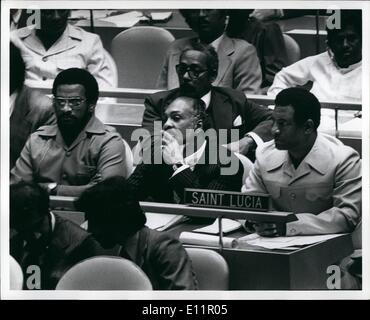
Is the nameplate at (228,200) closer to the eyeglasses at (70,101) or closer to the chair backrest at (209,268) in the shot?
the chair backrest at (209,268)

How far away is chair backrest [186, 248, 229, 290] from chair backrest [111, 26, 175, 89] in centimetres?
76

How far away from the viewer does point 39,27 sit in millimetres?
3576

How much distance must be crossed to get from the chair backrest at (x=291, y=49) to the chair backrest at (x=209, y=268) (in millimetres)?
890

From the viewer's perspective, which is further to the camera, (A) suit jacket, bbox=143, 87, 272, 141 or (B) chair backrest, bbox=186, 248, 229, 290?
(A) suit jacket, bbox=143, 87, 272, 141

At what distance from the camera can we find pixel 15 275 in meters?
3.51

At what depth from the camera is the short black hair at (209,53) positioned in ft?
11.5

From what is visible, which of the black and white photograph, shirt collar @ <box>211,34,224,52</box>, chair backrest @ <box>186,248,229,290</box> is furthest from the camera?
shirt collar @ <box>211,34,224,52</box>

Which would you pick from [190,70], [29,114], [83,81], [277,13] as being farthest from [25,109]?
[277,13]

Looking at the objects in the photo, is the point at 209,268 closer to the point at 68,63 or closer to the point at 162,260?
the point at 162,260

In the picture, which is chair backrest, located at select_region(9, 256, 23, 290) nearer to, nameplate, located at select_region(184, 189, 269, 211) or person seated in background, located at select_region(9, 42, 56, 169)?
person seated in background, located at select_region(9, 42, 56, 169)

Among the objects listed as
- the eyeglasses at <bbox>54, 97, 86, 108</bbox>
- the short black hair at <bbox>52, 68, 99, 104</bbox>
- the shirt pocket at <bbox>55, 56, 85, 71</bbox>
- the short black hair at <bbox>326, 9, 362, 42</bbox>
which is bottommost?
the eyeglasses at <bbox>54, 97, 86, 108</bbox>

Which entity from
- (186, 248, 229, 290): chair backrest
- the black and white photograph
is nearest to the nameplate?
the black and white photograph

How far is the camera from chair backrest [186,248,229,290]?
3.31 meters
